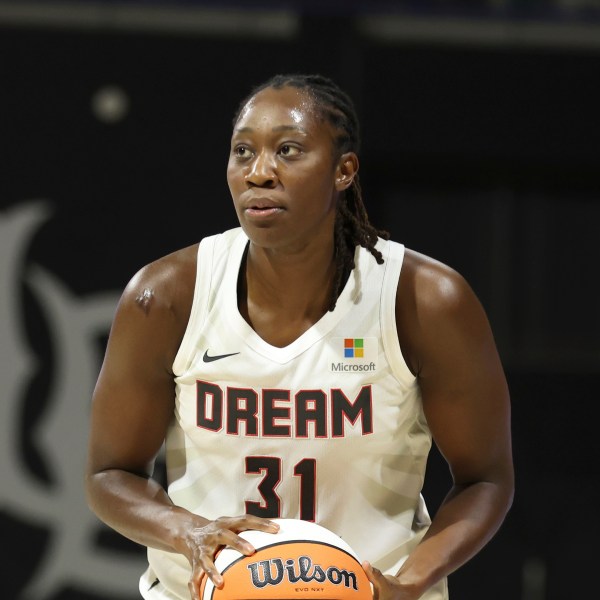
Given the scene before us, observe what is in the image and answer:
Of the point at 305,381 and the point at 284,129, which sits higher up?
the point at 284,129

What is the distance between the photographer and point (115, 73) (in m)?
4.50

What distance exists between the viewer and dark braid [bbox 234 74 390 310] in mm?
2387

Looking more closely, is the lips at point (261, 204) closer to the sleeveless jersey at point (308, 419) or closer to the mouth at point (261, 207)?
the mouth at point (261, 207)

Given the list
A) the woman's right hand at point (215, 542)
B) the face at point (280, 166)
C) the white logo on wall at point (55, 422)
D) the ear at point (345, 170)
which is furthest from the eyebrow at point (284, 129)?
the white logo on wall at point (55, 422)

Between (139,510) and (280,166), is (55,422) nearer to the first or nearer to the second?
(139,510)

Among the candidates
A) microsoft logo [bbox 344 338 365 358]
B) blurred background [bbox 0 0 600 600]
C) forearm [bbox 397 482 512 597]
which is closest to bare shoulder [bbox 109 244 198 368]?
microsoft logo [bbox 344 338 365 358]

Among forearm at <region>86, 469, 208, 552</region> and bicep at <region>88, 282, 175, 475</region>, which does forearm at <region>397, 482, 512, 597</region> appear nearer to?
forearm at <region>86, 469, 208, 552</region>

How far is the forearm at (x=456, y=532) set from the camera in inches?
88.5

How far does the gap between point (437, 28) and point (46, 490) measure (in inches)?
91.1

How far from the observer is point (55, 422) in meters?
4.48

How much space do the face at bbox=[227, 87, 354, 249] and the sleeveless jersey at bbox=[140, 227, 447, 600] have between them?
21 cm

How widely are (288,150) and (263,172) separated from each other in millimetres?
76

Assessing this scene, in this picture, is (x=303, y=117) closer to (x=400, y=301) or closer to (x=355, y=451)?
(x=400, y=301)

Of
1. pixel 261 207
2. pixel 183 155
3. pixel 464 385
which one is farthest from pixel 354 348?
pixel 183 155
